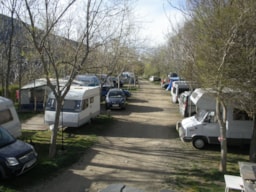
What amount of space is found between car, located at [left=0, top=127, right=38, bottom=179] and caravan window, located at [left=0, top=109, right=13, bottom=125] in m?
2.40

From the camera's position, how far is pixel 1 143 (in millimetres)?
10445

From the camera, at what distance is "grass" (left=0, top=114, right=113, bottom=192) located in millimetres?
9934

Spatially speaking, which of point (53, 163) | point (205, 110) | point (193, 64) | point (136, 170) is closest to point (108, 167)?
point (136, 170)

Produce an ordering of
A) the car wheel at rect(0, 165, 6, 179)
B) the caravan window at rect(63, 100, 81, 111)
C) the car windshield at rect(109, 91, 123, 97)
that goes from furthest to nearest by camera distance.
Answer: the car windshield at rect(109, 91, 123, 97) → the caravan window at rect(63, 100, 81, 111) → the car wheel at rect(0, 165, 6, 179)

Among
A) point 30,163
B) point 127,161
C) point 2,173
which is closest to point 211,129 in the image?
point 127,161

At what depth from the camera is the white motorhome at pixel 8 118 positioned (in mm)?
13337

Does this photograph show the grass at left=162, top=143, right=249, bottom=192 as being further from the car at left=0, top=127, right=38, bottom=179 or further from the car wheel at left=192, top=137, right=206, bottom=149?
the car at left=0, top=127, right=38, bottom=179

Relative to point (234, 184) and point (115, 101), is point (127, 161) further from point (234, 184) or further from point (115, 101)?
point (115, 101)

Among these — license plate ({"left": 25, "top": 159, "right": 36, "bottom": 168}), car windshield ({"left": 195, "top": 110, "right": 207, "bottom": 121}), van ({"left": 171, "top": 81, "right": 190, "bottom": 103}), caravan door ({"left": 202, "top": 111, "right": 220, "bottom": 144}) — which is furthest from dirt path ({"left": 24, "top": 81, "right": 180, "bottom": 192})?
van ({"left": 171, "top": 81, "right": 190, "bottom": 103})

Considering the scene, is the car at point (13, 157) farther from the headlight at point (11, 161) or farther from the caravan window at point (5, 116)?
the caravan window at point (5, 116)

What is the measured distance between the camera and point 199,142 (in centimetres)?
1461

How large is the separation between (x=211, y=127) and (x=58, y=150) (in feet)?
21.3

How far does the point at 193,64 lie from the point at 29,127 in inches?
426

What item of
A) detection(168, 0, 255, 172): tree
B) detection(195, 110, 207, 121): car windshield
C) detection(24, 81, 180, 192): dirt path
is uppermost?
detection(168, 0, 255, 172): tree
